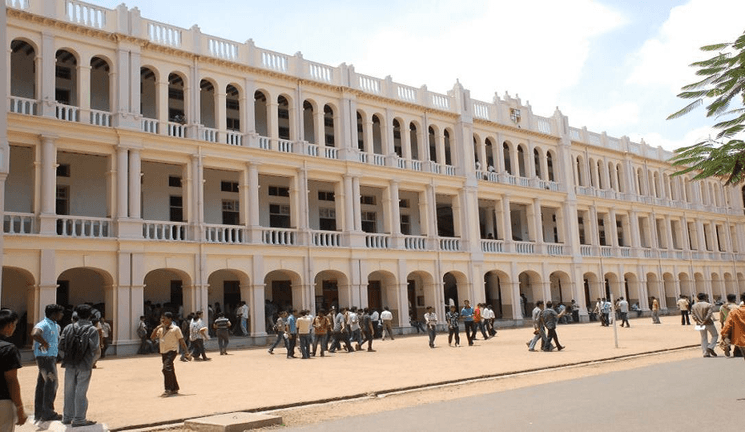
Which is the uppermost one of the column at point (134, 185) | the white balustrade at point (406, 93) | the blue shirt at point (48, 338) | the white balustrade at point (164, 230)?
the white balustrade at point (406, 93)

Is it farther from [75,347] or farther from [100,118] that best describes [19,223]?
[75,347]

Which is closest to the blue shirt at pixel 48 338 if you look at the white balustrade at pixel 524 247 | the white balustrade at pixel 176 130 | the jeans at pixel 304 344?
the jeans at pixel 304 344

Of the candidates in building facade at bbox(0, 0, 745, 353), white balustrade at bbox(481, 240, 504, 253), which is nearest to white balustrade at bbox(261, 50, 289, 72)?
building facade at bbox(0, 0, 745, 353)

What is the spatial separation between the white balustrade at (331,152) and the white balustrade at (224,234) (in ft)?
16.4

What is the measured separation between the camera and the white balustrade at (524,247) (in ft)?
116

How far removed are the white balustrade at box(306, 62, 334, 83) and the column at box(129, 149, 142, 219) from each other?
338 inches

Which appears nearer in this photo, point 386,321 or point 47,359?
point 47,359

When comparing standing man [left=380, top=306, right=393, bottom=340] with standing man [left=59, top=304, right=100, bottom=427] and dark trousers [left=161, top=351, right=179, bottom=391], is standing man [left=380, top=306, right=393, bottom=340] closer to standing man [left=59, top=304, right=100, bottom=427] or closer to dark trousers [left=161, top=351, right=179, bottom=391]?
dark trousers [left=161, top=351, right=179, bottom=391]

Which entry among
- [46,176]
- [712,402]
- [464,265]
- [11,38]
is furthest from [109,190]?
[712,402]

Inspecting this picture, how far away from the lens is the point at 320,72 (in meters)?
28.7

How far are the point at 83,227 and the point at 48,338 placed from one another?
43.3 feet

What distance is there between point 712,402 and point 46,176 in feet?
64.2

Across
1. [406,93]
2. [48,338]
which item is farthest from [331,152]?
[48,338]

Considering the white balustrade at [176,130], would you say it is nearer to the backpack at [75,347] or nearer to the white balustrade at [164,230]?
the white balustrade at [164,230]
